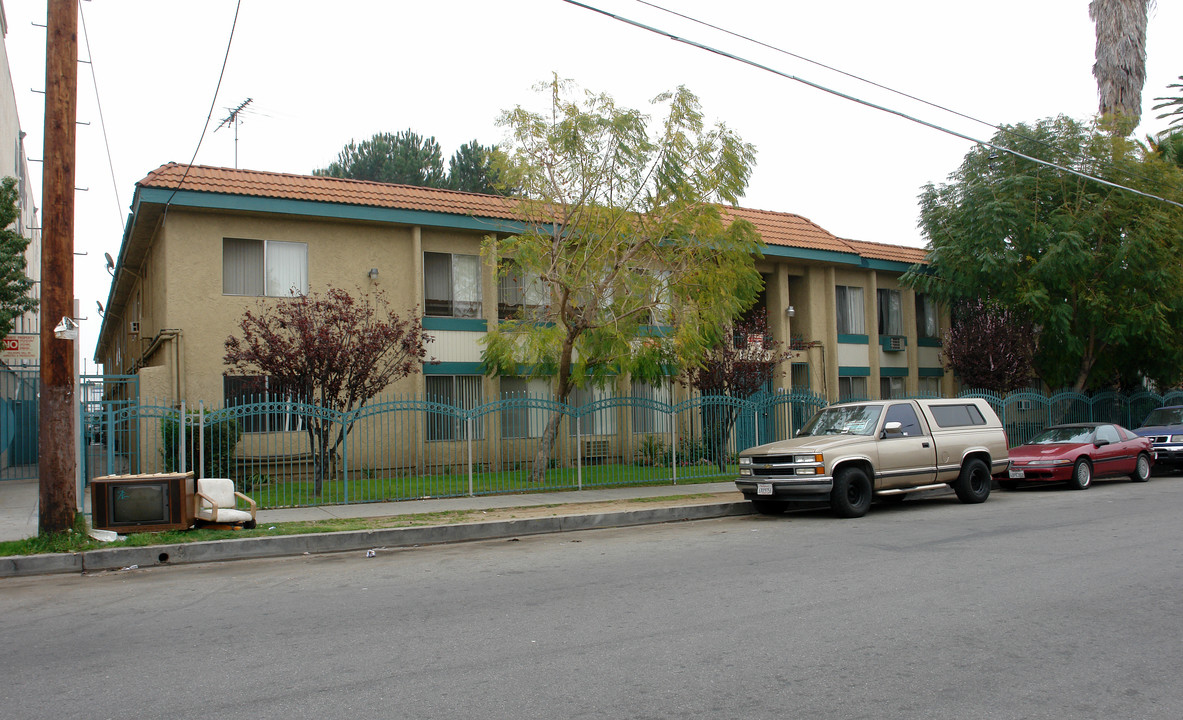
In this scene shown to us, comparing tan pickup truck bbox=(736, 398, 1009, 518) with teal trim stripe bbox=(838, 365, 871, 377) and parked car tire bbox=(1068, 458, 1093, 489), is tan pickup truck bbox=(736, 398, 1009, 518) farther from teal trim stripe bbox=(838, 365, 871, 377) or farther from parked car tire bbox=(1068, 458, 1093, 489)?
teal trim stripe bbox=(838, 365, 871, 377)

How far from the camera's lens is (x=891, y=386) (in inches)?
1102

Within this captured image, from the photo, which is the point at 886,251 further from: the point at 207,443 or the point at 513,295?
the point at 207,443

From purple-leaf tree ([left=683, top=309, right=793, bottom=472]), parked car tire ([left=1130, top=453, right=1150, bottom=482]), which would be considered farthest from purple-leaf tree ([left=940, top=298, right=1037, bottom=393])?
purple-leaf tree ([left=683, top=309, right=793, bottom=472])

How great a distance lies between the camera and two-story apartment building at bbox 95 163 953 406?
17016mm

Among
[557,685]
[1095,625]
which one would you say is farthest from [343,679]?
[1095,625]

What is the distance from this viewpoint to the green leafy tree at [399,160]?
51.2m

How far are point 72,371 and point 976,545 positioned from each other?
1068 centimetres

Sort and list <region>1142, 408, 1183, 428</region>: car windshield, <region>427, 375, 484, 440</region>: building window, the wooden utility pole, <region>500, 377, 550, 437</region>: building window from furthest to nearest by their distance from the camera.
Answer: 1. <region>1142, 408, 1183, 428</region>: car windshield
2. <region>427, 375, 484, 440</region>: building window
3. <region>500, 377, 550, 437</region>: building window
4. the wooden utility pole

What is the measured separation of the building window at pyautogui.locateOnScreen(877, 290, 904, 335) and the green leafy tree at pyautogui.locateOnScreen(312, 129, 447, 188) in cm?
3063

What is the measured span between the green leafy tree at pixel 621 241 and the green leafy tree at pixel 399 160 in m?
36.2

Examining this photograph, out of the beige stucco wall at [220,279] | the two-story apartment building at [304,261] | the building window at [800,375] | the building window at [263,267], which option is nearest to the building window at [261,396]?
the two-story apartment building at [304,261]

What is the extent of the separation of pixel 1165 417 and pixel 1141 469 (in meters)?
3.59

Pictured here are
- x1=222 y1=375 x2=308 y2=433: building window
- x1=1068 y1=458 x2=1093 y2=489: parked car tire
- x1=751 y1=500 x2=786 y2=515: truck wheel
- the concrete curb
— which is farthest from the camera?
x1=1068 y1=458 x2=1093 y2=489: parked car tire

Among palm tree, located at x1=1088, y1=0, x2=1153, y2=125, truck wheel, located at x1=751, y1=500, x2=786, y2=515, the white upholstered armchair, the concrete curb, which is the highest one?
palm tree, located at x1=1088, y1=0, x2=1153, y2=125
